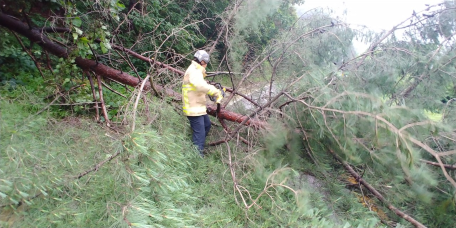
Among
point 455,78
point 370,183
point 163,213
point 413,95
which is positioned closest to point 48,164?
point 163,213

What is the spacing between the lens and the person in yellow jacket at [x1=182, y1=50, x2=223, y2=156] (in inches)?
119

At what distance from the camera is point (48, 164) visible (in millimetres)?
1918

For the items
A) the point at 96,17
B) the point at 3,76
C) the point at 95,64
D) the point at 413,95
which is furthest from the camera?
the point at 3,76

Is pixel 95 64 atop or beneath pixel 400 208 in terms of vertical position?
atop

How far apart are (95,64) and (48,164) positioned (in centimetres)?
237

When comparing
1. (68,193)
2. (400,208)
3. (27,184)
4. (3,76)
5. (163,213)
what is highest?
(3,76)

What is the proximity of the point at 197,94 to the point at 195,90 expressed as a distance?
0.33ft

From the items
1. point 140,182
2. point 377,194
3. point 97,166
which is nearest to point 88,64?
point 97,166

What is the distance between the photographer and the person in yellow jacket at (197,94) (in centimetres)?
304

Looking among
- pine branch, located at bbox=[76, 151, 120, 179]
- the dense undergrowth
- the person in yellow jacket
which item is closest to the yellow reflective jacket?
the person in yellow jacket

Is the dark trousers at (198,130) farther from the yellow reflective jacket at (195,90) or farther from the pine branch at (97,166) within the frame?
the pine branch at (97,166)

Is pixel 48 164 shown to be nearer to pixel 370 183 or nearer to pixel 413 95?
pixel 370 183

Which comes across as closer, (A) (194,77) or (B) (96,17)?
(A) (194,77)

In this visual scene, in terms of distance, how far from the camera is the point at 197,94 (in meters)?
3.18
